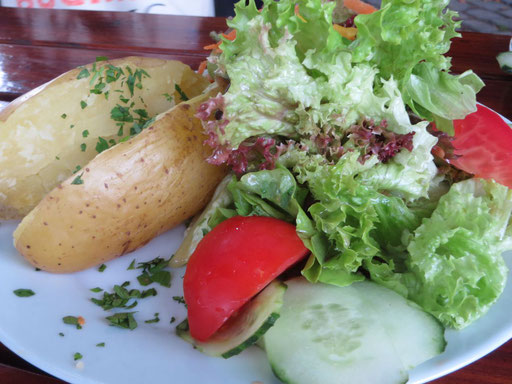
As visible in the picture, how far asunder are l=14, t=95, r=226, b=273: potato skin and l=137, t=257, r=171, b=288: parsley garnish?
5 cm

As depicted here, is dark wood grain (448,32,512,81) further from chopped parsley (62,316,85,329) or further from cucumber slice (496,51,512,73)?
chopped parsley (62,316,85,329)

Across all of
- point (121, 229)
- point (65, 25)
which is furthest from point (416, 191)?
point (65, 25)

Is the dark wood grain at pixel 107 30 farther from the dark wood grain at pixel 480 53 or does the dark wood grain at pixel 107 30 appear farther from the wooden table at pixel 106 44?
the dark wood grain at pixel 480 53

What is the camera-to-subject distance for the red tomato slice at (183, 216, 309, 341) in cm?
80

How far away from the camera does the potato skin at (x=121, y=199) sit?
3.00 ft

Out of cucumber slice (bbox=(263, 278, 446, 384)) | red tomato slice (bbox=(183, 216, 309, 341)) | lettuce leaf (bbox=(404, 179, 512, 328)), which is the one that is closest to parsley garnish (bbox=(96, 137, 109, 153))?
red tomato slice (bbox=(183, 216, 309, 341))

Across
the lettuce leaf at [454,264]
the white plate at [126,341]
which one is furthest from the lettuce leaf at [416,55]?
the white plate at [126,341]

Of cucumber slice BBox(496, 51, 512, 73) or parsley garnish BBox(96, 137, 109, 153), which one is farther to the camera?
cucumber slice BBox(496, 51, 512, 73)

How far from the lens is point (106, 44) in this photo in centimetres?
200

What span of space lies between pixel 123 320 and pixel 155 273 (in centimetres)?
14

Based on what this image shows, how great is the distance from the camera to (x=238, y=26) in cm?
96

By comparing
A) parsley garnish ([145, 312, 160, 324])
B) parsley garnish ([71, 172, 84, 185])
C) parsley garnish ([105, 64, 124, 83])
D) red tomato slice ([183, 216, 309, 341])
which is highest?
parsley garnish ([105, 64, 124, 83])

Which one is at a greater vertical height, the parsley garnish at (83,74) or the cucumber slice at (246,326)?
the parsley garnish at (83,74)

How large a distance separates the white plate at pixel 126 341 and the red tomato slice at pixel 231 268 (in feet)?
0.22
